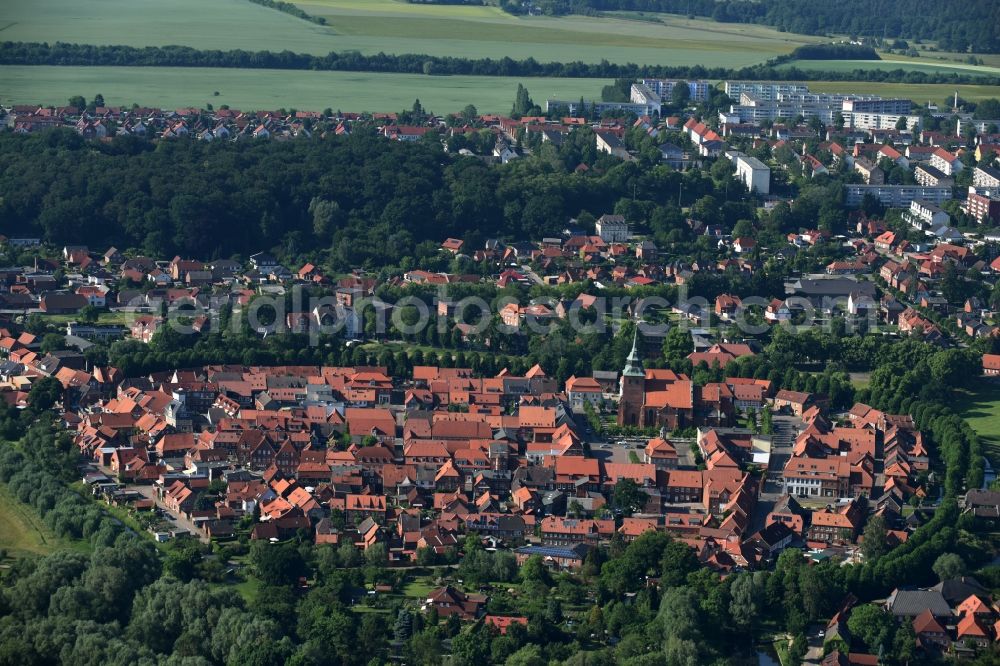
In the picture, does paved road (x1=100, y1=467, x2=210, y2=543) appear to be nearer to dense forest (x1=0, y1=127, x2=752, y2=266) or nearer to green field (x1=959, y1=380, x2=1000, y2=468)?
green field (x1=959, y1=380, x2=1000, y2=468)

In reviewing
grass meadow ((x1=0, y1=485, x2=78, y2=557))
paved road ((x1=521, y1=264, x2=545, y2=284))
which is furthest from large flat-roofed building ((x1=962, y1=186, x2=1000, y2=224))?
grass meadow ((x1=0, y1=485, x2=78, y2=557))

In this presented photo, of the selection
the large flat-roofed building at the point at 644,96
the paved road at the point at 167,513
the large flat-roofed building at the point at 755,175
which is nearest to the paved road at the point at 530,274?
the large flat-roofed building at the point at 755,175

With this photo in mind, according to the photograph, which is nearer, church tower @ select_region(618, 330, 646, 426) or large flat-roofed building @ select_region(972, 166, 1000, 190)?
church tower @ select_region(618, 330, 646, 426)

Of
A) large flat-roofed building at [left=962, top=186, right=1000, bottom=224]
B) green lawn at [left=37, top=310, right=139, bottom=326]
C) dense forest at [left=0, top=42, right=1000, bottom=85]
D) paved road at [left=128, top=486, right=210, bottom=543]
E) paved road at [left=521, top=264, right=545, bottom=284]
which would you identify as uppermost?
dense forest at [left=0, top=42, right=1000, bottom=85]

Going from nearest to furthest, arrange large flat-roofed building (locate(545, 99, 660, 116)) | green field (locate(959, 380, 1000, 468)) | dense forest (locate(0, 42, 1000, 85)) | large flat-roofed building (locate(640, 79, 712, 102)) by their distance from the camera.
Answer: green field (locate(959, 380, 1000, 468)) → large flat-roofed building (locate(545, 99, 660, 116)) → large flat-roofed building (locate(640, 79, 712, 102)) → dense forest (locate(0, 42, 1000, 85))

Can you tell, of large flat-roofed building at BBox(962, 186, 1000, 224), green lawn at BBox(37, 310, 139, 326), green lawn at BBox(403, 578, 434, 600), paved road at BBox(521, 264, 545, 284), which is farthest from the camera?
large flat-roofed building at BBox(962, 186, 1000, 224)

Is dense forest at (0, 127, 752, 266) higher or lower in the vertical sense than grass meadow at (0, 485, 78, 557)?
higher

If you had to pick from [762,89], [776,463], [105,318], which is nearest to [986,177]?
[762,89]

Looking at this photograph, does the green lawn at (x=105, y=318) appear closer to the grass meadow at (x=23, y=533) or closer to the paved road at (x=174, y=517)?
the paved road at (x=174, y=517)
